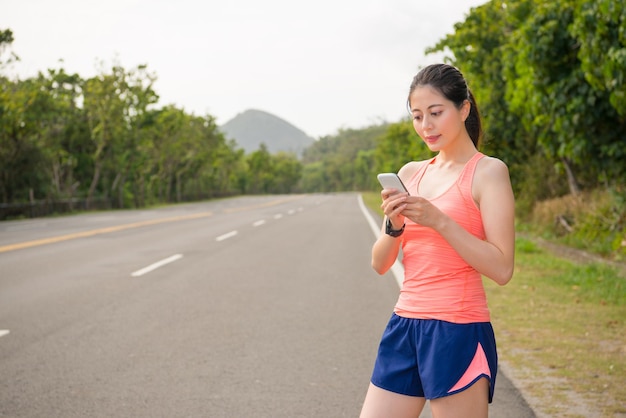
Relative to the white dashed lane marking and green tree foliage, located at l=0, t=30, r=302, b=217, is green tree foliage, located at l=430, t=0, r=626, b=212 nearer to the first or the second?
the white dashed lane marking

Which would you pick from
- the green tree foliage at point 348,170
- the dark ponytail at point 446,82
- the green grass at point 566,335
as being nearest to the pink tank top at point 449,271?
the dark ponytail at point 446,82

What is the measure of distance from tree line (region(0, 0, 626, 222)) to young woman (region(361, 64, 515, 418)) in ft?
1.60

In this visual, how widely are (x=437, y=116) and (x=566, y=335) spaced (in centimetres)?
452

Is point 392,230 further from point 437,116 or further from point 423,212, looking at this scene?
point 437,116

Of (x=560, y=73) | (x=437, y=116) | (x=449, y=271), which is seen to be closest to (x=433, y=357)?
(x=449, y=271)

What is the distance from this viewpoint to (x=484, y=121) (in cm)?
414

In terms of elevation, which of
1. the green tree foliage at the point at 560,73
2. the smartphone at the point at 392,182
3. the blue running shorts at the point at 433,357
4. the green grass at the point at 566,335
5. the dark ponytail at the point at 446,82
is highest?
the green tree foliage at the point at 560,73

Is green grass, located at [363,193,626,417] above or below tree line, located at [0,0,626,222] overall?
below

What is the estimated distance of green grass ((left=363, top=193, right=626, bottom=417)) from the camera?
4484mm

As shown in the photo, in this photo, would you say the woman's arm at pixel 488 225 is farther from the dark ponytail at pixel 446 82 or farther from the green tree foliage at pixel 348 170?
the green tree foliage at pixel 348 170

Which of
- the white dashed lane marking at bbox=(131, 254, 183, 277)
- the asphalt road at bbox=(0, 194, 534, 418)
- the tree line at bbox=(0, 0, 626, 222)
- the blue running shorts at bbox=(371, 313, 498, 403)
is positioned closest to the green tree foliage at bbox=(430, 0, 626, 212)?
the tree line at bbox=(0, 0, 626, 222)

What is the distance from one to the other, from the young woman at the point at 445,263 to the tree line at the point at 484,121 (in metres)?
0.49

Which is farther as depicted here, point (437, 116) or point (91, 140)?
point (91, 140)

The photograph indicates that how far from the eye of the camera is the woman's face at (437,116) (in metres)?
2.34
